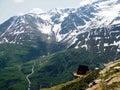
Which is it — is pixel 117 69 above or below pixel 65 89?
above

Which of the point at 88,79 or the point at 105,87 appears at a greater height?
the point at 105,87

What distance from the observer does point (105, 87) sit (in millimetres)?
82000

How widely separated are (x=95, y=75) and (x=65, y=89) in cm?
3392

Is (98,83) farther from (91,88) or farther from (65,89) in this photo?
(65,89)

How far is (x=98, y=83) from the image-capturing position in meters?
94.1

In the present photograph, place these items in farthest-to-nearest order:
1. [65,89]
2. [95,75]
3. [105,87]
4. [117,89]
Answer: [65,89]
[95,75]
[105,87]
[117,89]

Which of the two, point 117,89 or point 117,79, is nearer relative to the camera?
point 117,89

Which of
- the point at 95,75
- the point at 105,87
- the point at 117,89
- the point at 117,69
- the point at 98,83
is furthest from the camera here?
the point at 95,75

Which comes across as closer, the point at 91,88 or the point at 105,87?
the point at 105,87

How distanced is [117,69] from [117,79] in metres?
20.1

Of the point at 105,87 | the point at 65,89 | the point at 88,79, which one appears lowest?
the point at 65,89

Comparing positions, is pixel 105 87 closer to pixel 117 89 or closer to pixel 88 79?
pixel 117 89

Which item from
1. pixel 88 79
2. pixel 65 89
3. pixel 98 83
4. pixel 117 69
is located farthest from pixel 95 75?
pixel 65 89

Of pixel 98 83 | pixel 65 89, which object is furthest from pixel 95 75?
pixel 65 89
